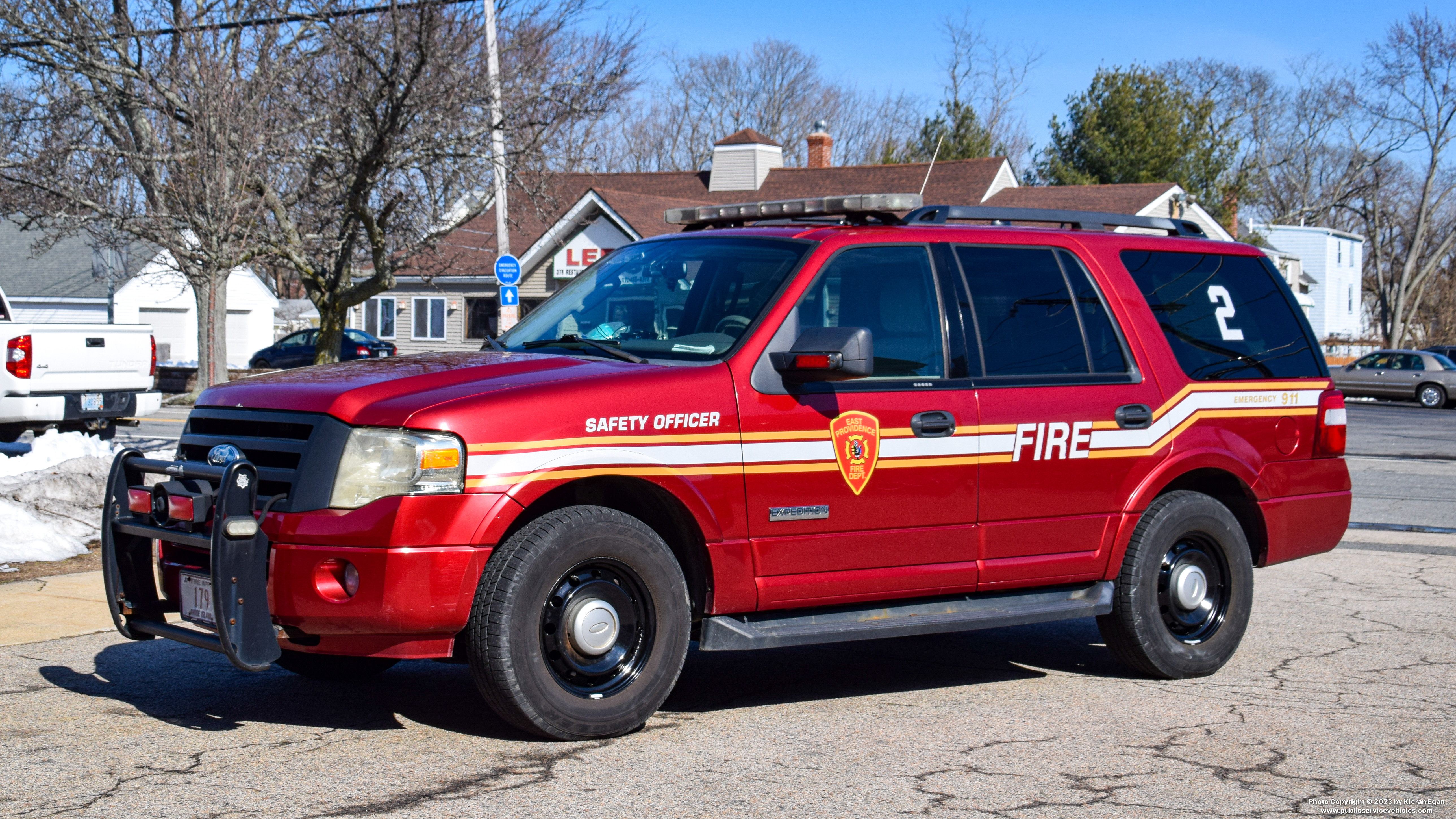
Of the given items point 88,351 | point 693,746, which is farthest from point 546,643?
point 88,351

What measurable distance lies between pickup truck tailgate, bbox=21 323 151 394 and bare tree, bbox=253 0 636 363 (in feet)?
36.0

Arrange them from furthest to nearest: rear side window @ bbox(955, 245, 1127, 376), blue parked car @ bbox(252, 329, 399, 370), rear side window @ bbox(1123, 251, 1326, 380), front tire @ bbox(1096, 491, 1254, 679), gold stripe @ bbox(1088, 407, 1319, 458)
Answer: blue parked car @ bbox(252, 329, 399, 370) < rear side window @ bbox(1123, 251, 1326, 380) < front tire @ bbox(1096, 491, 1254, 679) < gold stripe @ bbox(1088, 407, 1319, 458) < rear side window @ bbox(955, 245, 1127, 376)

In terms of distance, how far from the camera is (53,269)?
151 ft

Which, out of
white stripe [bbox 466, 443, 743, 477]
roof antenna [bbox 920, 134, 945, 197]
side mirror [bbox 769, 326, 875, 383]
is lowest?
white stripe [bbox 466, 443, 743, 477]

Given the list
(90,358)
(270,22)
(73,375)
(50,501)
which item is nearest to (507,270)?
(270,22)

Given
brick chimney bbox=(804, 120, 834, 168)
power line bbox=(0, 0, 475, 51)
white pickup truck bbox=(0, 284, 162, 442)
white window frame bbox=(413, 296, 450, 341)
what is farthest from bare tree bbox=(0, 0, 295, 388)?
brick chimney bbox=(804, 120, 834, 168)

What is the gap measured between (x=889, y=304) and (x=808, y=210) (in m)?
0.62

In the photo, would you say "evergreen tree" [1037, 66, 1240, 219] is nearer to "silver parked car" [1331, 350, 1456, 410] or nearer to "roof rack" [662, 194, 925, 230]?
"silver parked car" [1331, 350, 1456, 410]

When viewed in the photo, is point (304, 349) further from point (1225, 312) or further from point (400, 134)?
point (1225, 312)

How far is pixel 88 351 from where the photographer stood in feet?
42.9

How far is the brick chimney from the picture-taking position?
47.2 metres

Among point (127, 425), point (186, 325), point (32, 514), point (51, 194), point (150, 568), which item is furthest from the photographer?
point (186, 325)

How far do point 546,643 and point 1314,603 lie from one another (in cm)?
543

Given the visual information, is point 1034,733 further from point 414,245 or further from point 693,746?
point 414,245
